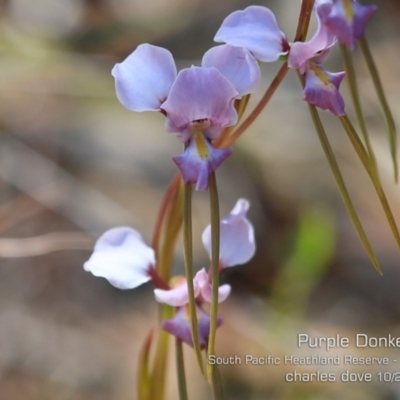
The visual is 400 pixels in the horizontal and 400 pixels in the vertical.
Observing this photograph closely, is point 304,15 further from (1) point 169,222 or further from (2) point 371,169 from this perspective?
(1) point 169,222

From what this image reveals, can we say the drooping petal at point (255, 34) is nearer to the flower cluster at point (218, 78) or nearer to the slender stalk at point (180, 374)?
the flower cluster at point (218, 78)

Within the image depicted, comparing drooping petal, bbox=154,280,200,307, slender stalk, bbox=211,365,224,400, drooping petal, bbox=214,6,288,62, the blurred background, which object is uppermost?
the blurred background

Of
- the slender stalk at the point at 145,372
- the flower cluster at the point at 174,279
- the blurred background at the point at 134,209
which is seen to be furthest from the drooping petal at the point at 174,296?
the blurred background at the point at 134,209

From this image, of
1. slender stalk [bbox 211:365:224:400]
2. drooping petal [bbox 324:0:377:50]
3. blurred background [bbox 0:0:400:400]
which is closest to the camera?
drooping petal [bbox 324:0:377:50]

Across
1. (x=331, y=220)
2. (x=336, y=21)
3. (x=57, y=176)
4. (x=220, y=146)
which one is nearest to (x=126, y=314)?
(x=57, y=176)

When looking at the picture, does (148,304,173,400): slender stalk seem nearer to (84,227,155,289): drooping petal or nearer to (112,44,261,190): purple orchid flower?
(84,227,155,289): drooping petal

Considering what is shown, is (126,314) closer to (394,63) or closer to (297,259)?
(297,259)

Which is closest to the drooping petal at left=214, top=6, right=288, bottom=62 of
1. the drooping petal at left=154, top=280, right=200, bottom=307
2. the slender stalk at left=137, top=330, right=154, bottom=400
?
the drooping petal at left=154, top=280, right=200, bottom=307
